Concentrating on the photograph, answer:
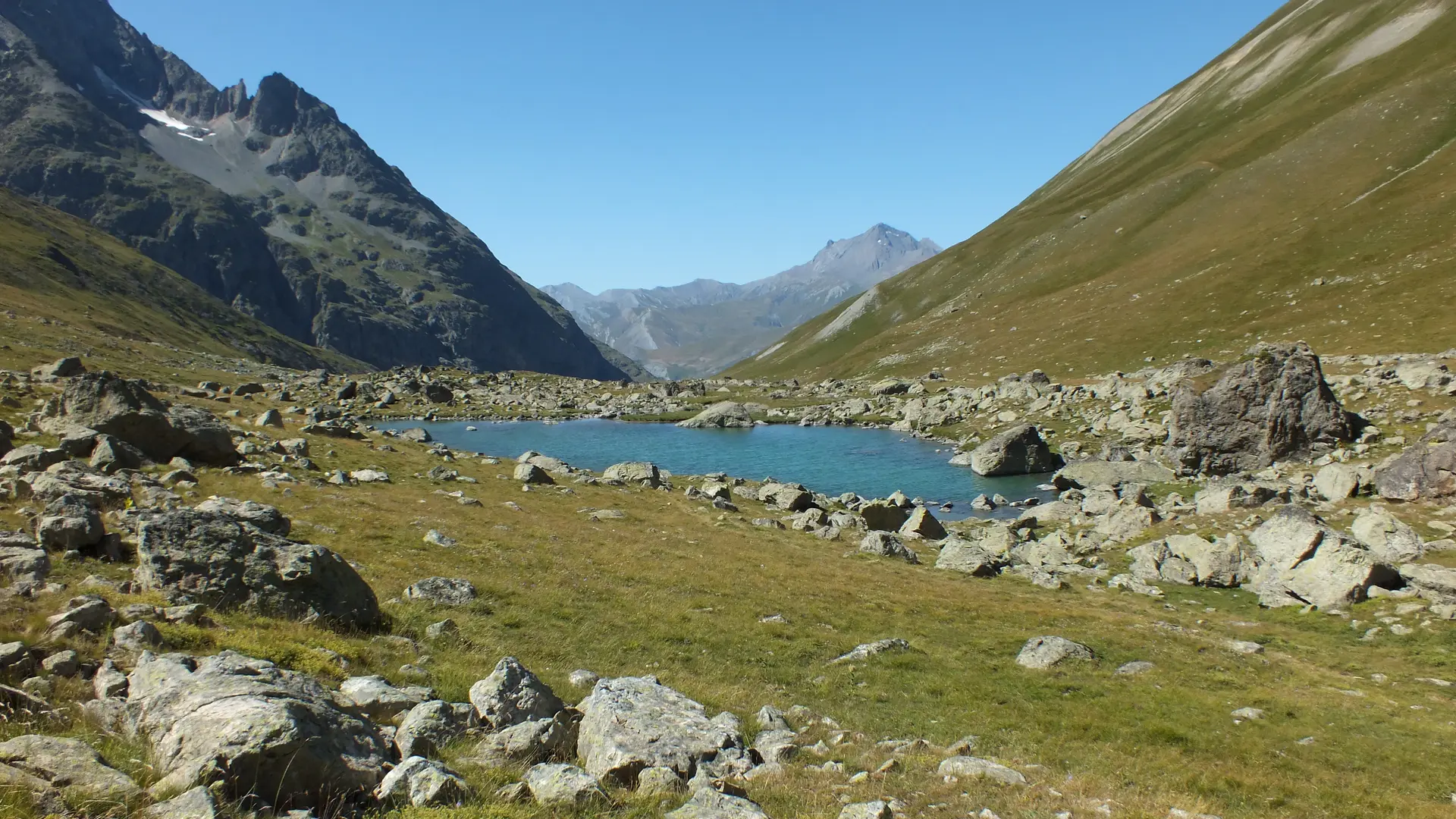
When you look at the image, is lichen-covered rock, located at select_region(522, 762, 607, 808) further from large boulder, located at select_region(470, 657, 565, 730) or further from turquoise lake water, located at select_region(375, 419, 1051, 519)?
turquoise lake water, located at select_region(375, 419, 1051, 519)

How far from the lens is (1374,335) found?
8475 centimetres

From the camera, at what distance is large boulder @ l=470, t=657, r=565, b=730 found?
14586 mm

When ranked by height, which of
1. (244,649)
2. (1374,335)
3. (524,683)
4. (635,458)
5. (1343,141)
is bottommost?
(635,458)

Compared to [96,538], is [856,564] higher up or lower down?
lower down

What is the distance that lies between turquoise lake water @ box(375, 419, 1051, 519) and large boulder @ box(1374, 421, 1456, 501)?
1070 inches

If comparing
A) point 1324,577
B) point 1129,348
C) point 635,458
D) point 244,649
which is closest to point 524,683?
point 244,649

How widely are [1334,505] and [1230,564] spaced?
37.7 feet

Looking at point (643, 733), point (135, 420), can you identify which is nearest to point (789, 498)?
point (135, 420)

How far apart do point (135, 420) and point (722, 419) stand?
11404cm

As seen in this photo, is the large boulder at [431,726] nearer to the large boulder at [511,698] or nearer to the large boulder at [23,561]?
the large boulder at [511,698]

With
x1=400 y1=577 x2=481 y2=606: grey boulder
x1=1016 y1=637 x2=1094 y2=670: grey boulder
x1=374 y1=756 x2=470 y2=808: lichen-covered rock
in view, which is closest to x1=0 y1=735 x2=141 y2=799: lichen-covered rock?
x1=374 y1=756 x2=470 y2=808: lichen-covered rock

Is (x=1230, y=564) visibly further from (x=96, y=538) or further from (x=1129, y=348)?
(x=1129, y=348)

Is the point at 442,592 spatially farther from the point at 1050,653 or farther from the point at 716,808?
the point at 1050,653

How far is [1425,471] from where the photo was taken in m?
40.1
